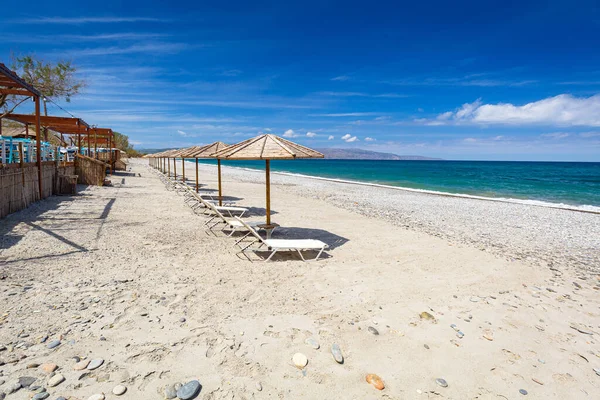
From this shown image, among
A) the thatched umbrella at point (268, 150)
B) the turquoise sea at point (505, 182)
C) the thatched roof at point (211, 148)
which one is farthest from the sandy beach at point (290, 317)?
the turquoise sea at point (505, 182)

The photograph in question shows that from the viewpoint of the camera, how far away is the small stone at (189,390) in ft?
7.47

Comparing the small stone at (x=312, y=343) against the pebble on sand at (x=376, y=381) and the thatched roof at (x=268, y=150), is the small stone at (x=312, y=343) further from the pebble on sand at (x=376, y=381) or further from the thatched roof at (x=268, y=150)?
the thatched roof at (x=268, y=150)

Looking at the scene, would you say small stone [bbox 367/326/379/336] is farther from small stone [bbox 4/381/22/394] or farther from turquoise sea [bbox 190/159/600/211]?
turquoise sea [bbox 190/159/600/211]

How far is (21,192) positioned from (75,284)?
19.3 ft

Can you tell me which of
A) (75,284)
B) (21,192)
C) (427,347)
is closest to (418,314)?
(427,347)

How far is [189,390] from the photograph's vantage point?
232 cm

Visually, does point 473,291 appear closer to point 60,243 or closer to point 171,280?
point 171,280

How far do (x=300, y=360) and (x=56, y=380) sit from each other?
1810 millimetres

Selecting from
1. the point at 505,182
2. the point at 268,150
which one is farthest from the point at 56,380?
the point at 505,182

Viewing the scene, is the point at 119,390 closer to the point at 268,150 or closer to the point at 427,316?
the point at 427,316

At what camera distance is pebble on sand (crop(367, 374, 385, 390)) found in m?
2.49

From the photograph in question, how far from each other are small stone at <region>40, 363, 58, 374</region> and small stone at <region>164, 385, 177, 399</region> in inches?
36.6

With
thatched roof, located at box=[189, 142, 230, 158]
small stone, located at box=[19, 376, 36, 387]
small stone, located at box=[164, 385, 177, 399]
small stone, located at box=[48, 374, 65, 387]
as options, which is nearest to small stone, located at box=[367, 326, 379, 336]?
small stone, located at box=[164, 385, 177, 399]

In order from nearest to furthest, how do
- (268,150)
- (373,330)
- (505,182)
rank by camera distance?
(373,330), (268,150), (505,182)
